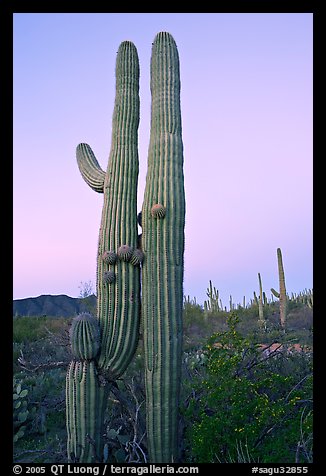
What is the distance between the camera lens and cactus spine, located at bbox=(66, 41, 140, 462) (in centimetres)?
584

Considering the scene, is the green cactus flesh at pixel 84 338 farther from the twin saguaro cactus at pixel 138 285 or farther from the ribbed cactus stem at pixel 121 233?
the ribbed cactus stem at pixel 121 233

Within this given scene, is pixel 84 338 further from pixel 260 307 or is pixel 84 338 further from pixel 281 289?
pixel 260 307

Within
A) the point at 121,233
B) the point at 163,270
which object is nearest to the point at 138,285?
the point at 163,270

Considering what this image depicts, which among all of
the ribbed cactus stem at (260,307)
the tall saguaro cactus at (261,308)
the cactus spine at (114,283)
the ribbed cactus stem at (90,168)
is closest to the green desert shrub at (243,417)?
the cactus spine at (114,283)

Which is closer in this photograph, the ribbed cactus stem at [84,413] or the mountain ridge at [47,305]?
the ribbed cactus stem at [84,413]

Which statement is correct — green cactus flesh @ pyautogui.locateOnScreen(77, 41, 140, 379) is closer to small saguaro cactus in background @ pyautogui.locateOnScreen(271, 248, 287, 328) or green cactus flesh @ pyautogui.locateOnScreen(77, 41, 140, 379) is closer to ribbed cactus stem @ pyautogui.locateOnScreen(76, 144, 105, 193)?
ribbed cactus stem @ pyautogui.locateOnScreen(76, 144, 105, 193)

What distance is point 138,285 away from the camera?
627cm

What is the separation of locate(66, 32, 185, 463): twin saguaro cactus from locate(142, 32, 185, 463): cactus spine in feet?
0.04

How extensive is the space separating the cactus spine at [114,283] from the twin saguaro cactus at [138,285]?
0.01 metres

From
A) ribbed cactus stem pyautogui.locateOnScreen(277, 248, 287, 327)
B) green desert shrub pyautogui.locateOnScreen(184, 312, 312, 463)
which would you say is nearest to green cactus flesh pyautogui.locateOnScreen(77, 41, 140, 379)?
green desert shrub pyautogui.locateOnScreen(184, 312, 312, 463)

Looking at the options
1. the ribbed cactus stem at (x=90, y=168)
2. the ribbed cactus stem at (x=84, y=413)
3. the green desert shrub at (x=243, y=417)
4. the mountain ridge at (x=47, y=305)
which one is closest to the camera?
the green desert shrub at (x=243, y=417)

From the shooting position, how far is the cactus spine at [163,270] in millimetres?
5898
